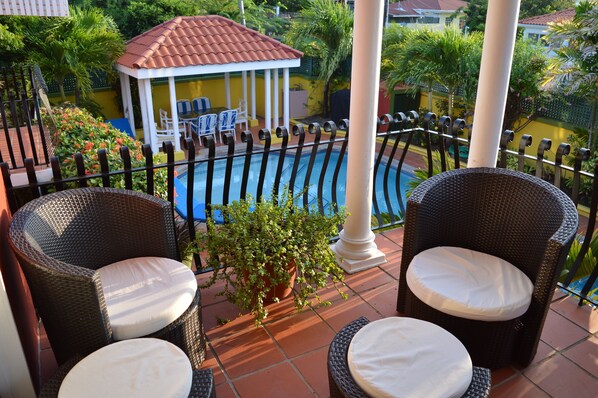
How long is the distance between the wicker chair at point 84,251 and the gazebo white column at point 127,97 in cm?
1142

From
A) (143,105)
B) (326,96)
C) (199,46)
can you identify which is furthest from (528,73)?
(143,105)

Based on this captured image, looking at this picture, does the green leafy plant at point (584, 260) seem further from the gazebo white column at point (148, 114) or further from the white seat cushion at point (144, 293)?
the gazebo white column at point (148, 114)

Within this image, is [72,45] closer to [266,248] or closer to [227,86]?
[227,86]

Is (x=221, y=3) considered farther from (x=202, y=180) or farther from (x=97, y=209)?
(x=97, y=209)

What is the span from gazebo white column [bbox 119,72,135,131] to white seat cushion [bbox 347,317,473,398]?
12.5 metres

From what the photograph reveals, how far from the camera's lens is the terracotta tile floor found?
91.8 inches

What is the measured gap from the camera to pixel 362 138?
3096 mm

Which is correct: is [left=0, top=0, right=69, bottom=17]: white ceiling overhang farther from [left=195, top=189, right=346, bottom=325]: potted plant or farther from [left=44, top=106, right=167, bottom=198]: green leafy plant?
[left=195, top=189, right=346, bottom=325]: potted plant

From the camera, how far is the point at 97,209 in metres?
2.49

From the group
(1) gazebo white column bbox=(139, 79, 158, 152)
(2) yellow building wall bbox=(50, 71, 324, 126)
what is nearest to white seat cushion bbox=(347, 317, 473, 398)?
(1) gazebo white column bbox=(139, 79, 158, 152)

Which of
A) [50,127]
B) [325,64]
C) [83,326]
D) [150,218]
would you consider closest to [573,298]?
[150,218]

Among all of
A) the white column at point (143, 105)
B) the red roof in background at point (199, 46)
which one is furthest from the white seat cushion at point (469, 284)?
the white column at point (143, 105)

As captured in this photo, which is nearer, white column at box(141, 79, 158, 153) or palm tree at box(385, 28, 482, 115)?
palm tree at box(385, 28, 482, 115)

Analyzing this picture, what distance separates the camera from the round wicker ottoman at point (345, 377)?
69.1 inches
